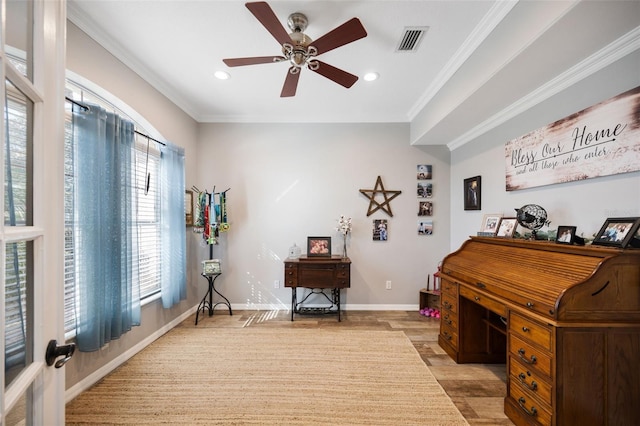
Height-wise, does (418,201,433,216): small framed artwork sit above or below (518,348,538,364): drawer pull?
above

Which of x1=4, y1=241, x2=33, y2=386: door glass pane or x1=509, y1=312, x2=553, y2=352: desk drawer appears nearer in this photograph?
x1=4, y1=241, x2=33, y2=386: door glass pane

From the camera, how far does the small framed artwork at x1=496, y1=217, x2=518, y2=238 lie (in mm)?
2414

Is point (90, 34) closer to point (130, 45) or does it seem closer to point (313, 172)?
point (130, 45)

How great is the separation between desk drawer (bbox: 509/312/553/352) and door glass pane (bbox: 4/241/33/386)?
2239mm

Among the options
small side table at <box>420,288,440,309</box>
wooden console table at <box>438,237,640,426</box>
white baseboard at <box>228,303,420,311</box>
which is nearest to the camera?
wooden console table at <box>438,237,640,426</box>

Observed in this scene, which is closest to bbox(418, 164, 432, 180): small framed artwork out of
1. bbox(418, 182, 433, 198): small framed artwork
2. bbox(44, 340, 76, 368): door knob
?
bbox(418, 182, 433, 198): small framed artwork

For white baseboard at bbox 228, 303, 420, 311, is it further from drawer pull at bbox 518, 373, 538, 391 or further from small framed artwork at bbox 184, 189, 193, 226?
drawer pull at bbox 518, 373, 538, 391

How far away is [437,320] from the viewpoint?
3.39 m

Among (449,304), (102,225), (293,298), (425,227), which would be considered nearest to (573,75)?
(449,304)

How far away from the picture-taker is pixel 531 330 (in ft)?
5.16

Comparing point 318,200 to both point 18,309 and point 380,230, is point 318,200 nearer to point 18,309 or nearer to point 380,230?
point 380,230

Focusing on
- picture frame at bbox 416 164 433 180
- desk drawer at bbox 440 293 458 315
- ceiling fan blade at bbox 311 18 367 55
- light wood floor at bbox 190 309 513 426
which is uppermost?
ceiling fan blade at bbox 311 18 367 55

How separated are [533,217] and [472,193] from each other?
1.22m

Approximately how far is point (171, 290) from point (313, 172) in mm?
2375
